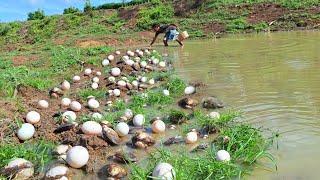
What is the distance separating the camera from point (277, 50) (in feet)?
52.2

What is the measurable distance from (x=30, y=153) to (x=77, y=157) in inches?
28.5

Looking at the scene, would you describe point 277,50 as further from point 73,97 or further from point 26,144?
point 26,144

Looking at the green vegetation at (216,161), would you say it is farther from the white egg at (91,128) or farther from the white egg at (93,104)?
the white egg at (93,104)

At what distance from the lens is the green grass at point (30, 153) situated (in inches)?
219

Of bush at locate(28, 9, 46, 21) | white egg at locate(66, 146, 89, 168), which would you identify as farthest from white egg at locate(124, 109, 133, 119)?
bush at locate(28, 9, 46, 21)

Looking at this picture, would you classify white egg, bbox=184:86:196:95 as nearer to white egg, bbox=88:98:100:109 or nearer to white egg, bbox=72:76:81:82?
white egg, bbox=88:98:100:109

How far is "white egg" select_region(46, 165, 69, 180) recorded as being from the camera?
5.14m

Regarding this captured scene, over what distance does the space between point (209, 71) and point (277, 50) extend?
4.39 meters

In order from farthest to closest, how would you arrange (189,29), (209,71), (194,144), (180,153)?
1. (189,29)
2. (209,71)
3. (194,144)
4. (180,153)

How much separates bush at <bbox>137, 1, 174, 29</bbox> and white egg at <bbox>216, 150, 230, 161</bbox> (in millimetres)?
30372

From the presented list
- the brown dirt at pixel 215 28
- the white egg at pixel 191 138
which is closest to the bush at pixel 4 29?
the brown dirt at pixel 215 28

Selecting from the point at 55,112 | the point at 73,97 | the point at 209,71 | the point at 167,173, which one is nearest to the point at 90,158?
the point at 167,173

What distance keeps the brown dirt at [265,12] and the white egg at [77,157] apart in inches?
996

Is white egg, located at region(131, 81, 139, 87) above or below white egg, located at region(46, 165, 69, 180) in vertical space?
below
